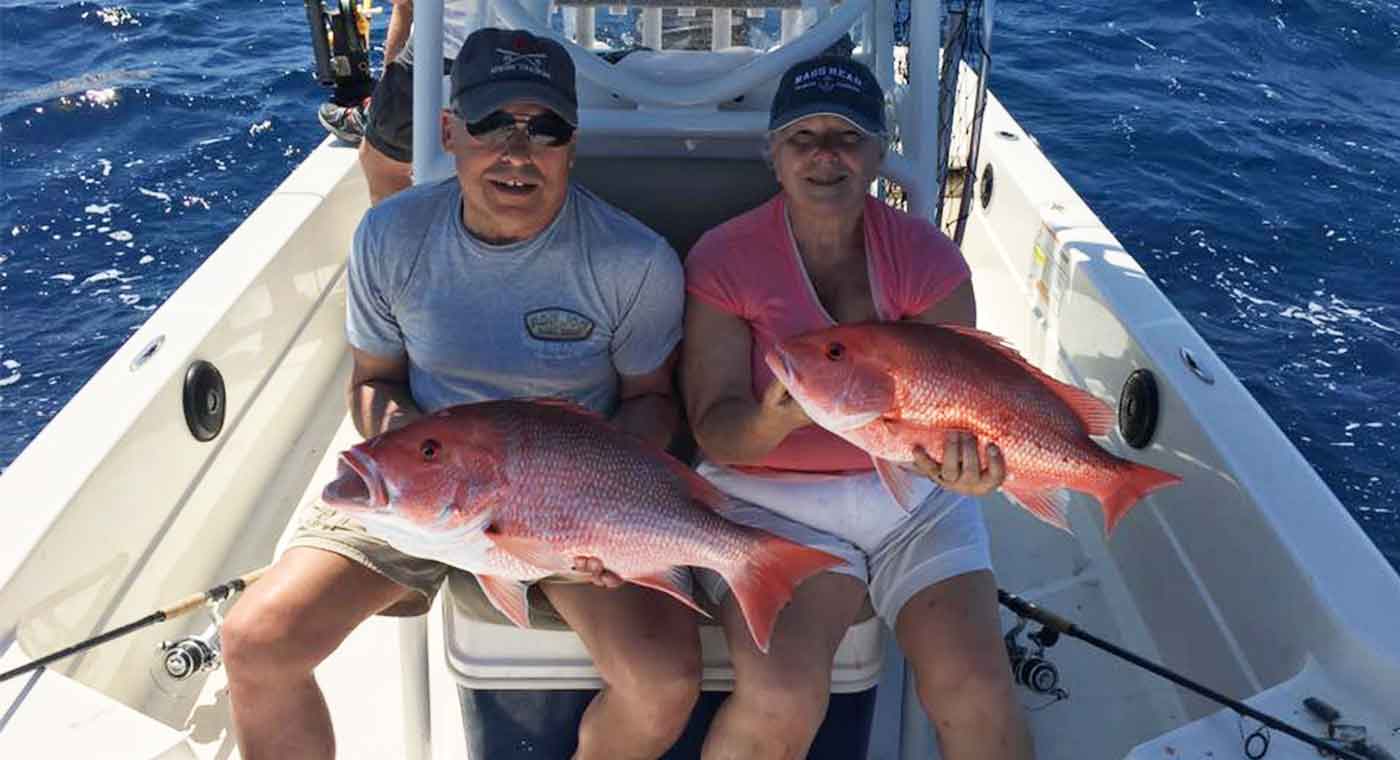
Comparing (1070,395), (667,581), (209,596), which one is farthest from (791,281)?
(209,596)

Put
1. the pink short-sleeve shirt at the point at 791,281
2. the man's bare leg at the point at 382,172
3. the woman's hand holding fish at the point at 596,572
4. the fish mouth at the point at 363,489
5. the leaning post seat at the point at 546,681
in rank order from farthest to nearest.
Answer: the man's bare leg at the point at 382,172
the pink short-sleeve shirt at the point at 791,281
the leaning post seat at the point at 546,681
the woman's hand holding fish at the point at 596,572
the fish mouth at the point at 363,489

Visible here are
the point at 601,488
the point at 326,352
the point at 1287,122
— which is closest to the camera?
the point at 601,488

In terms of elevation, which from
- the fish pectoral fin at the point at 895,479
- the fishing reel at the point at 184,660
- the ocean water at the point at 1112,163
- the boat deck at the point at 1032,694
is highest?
the fish pectoral fin at the point at 895,479

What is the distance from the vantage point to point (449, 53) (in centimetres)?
365

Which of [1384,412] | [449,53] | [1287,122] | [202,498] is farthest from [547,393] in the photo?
[1287,122]

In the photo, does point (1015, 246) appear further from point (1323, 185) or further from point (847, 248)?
point (1323, 185)

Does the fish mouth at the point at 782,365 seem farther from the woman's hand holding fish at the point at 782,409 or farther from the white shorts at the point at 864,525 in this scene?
the white shorts at the point at 864,525

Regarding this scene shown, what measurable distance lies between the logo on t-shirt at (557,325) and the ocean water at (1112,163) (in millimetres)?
2151

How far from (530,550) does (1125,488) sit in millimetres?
1068

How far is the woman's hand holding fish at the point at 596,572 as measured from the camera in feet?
6.53

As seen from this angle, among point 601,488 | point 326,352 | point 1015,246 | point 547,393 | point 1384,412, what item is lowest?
point 1384,412

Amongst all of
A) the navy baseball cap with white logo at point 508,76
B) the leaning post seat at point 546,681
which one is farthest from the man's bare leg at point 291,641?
the navy baseball cap with white logo at point 508,76

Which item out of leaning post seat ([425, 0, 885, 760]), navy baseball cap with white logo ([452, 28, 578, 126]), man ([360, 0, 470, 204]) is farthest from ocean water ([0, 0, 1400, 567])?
navy baseball cap with white logo ([452, 28, 578, 126])

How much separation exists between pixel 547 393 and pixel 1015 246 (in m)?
2.53
